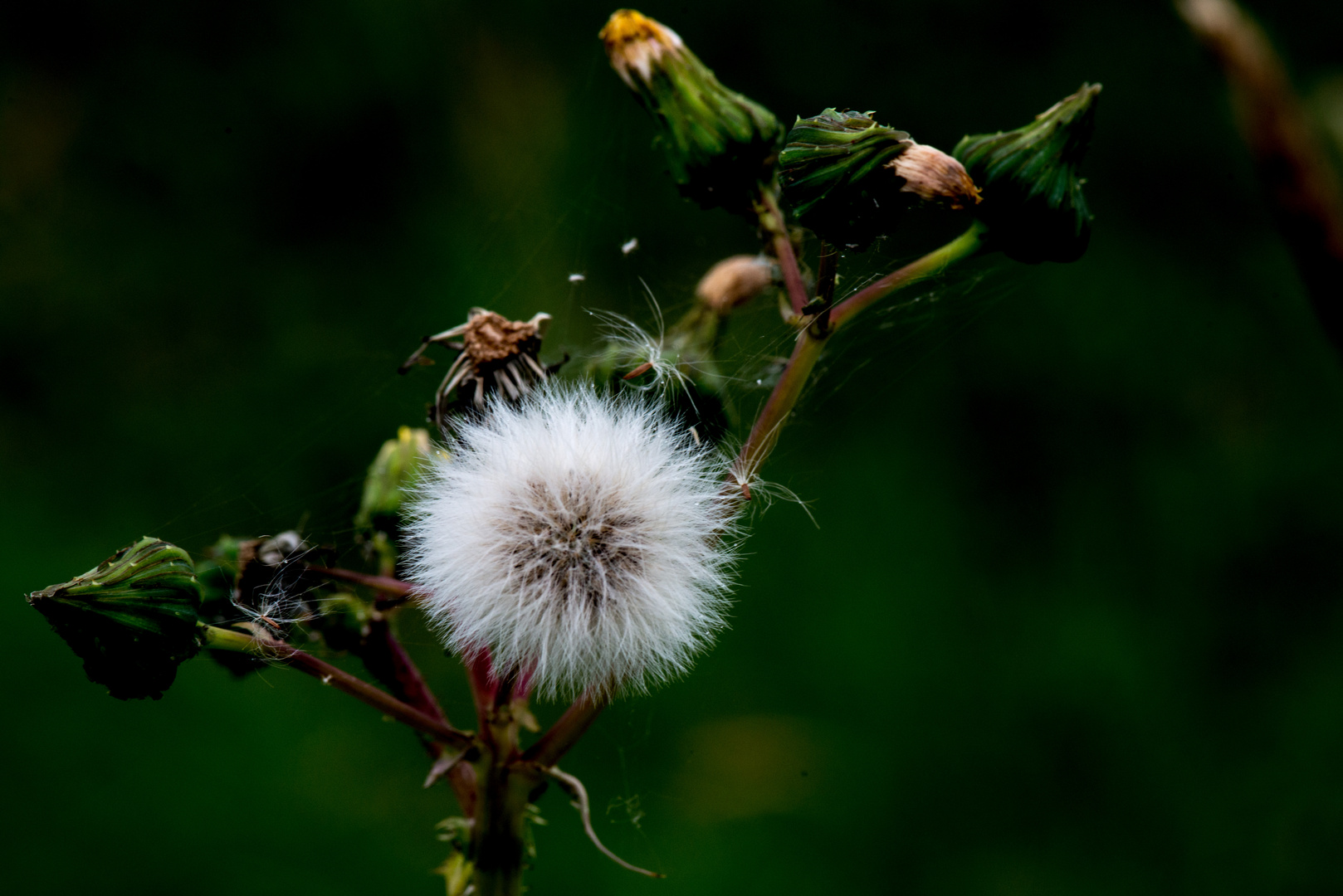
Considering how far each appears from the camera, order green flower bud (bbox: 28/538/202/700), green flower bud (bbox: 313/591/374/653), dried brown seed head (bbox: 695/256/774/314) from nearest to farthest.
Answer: green flower bud (bbox: 28/538/202/700)
green flower bud (bbox: 313/591/374/653)
dried brown seed head (bbox: 695/256/774/314)

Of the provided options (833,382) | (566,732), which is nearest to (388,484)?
(566,732)

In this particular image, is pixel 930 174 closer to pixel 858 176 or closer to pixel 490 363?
pixel 858 176

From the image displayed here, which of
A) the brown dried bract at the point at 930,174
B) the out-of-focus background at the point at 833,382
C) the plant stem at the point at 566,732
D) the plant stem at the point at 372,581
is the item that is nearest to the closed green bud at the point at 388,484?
the plant stem at the point at 372,581

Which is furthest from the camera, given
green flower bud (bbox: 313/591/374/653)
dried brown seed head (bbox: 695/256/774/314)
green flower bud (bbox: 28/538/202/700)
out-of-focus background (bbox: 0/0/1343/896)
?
out-of-focus background (bbox: 0/0/1343/896)

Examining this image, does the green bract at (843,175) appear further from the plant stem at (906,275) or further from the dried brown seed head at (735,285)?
the dried brown seed head at (735,285)

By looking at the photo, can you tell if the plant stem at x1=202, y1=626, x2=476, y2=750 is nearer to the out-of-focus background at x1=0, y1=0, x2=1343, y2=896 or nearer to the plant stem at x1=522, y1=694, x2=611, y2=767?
the plant stem at x1=522, y1=694, x2=611, y2=767

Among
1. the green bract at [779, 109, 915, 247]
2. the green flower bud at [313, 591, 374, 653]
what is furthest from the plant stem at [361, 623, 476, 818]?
the green bract at [779, 109, 915, 247]

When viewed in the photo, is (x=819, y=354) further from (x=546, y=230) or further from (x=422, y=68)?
(x=422, y=68)

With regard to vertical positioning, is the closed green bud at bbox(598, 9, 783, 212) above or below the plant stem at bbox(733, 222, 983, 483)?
above
